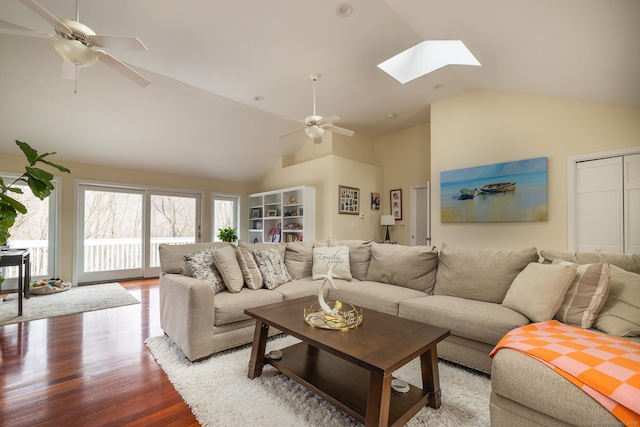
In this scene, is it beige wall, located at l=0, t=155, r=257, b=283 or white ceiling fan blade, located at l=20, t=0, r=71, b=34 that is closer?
white ceiling fan blade, located at l=20, t=0, r=71, b=34

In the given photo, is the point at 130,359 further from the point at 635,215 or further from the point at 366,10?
the point at 635,215

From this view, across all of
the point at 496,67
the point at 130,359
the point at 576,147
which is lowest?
the point at 130,359

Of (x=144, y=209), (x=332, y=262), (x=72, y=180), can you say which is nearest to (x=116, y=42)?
(x=332, y=262)

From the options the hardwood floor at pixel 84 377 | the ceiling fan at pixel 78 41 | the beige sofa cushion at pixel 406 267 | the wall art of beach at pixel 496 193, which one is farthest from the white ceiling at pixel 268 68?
the hardwood floor at pixel 84 377

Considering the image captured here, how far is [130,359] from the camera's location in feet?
7.50

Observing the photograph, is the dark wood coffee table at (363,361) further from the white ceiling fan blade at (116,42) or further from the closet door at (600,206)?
the closet door at (600,206)

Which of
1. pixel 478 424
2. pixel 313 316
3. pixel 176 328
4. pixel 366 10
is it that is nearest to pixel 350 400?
pixel 313 316

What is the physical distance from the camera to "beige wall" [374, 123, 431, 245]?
5.43 meters

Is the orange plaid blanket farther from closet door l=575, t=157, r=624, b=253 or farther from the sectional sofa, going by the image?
closet door l=575, t=157, r=624, b=253

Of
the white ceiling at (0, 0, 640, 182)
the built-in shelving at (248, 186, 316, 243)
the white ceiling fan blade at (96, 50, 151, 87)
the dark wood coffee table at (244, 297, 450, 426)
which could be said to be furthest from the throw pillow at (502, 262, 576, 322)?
the built-in shelving at (248, 186, 316, 243)

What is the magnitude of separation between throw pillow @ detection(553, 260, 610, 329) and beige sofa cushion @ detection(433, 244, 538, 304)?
45 centimetres

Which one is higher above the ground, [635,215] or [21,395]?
[635,215]

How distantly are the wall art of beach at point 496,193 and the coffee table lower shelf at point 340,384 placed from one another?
308 cm

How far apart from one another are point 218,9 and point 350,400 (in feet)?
10.3
